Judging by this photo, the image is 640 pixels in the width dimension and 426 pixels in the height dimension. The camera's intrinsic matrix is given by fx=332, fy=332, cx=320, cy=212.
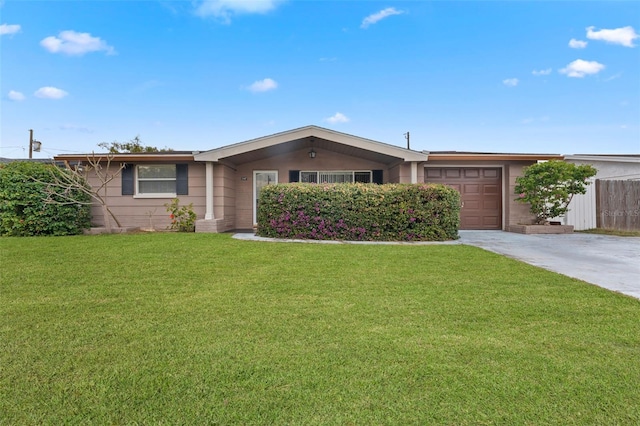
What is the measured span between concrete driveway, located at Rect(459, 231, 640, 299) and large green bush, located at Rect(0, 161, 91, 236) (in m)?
11.1

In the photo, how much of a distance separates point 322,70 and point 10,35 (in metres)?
9.51

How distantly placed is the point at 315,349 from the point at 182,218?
913 centimetres

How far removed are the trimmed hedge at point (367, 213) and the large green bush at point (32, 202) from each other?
6240mm

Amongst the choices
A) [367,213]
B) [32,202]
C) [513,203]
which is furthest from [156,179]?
[513,203]

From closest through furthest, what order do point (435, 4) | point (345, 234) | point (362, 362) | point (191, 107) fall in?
point (362, 362), point (345, 234), point (435, 4), point (191, 107)

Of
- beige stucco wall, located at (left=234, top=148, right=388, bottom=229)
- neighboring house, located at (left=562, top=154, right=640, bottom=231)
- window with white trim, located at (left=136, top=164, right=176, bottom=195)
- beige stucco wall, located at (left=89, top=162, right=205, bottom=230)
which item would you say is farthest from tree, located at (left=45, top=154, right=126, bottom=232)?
neighboring house, located at (left=562, top=154, right=640, bottom=231)

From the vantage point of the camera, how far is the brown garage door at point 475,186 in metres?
11.2

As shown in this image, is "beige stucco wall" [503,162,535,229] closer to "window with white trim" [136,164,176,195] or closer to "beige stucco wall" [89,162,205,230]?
"beige stucco wall" [89,162,205,230]

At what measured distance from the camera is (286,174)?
11539 millimetres

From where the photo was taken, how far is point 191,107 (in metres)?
14.9

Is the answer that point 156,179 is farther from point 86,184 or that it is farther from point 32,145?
point 32,145

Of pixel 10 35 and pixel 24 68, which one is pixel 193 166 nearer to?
pixel 10 35

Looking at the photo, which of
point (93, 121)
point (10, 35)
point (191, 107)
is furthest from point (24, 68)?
point (191, 107)

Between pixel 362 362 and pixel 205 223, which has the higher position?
pixel 205 223
